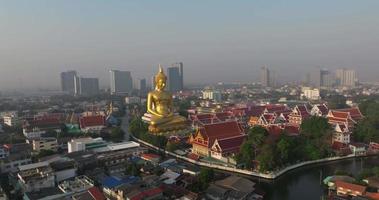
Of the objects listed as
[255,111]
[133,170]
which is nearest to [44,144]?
[133,170]

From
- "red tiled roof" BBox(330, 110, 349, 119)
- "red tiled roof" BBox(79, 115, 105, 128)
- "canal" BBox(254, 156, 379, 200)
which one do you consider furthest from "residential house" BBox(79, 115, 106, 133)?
"red tiled roof" BBox(330, 110, 349, 119)

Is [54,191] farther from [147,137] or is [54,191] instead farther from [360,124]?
[360,124]

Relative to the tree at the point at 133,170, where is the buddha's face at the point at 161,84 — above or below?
above

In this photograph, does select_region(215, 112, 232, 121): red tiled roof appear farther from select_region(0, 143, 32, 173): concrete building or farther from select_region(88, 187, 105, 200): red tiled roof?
select_region(88, 187, 105, 200): red tiled roof

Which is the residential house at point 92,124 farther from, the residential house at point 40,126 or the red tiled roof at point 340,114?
the red tiled roof at point 340,114

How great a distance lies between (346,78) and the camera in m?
109

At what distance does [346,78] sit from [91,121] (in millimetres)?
100433

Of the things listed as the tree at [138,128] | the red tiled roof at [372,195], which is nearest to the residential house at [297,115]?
the tree at [138,128]

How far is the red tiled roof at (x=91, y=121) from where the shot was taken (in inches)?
1170

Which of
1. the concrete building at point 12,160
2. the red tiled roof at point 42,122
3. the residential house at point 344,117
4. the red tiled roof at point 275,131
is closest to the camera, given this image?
the concrete building at point 12,160

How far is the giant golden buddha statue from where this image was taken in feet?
70.9

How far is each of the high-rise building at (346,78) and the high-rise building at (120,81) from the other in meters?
68.0

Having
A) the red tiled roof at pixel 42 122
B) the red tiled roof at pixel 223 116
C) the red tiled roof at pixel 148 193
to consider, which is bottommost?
the red tiled roof at pixel 148 193

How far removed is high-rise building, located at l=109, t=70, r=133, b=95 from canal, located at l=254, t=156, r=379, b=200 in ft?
264
